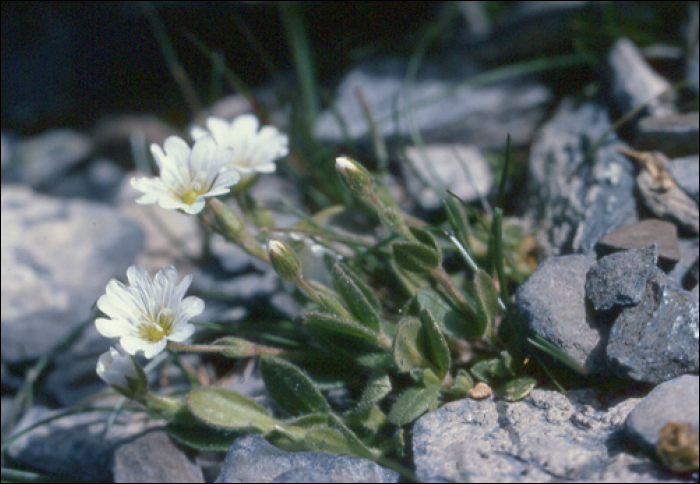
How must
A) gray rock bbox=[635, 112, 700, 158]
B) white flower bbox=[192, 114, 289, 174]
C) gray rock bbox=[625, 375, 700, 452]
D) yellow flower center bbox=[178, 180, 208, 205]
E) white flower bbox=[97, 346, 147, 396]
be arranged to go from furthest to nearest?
white flower bbox=[192, 114, 289, 174] < gray rock bbox=[635, 112, 700, 158] < yellow flower center bbox=[178, 180, 208, 205] < white flower bbox=[97, 346, 147, 396] < gray rock bbox=[625, 375, 700, 452]

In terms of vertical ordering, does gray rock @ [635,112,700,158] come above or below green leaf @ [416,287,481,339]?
above

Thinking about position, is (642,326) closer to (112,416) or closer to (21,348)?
(112,416)

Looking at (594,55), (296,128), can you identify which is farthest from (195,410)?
(594,55)

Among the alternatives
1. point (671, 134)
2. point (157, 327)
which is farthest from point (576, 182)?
point (157, 327)

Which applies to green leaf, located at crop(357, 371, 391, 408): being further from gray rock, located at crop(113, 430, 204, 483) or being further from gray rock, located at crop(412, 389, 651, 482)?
gray rock, located at crop(113, 430, 204, 483)

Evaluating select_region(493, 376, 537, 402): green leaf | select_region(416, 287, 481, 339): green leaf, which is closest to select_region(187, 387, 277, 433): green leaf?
select_region(416, 287, 481, 339): green leaf

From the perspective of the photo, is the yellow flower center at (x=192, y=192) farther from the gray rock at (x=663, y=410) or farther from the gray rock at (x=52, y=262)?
the gray rock at (x=663, y=410)

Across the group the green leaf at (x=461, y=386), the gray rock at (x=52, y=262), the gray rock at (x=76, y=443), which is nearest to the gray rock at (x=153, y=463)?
the gray rock at (x=76, y=443)
